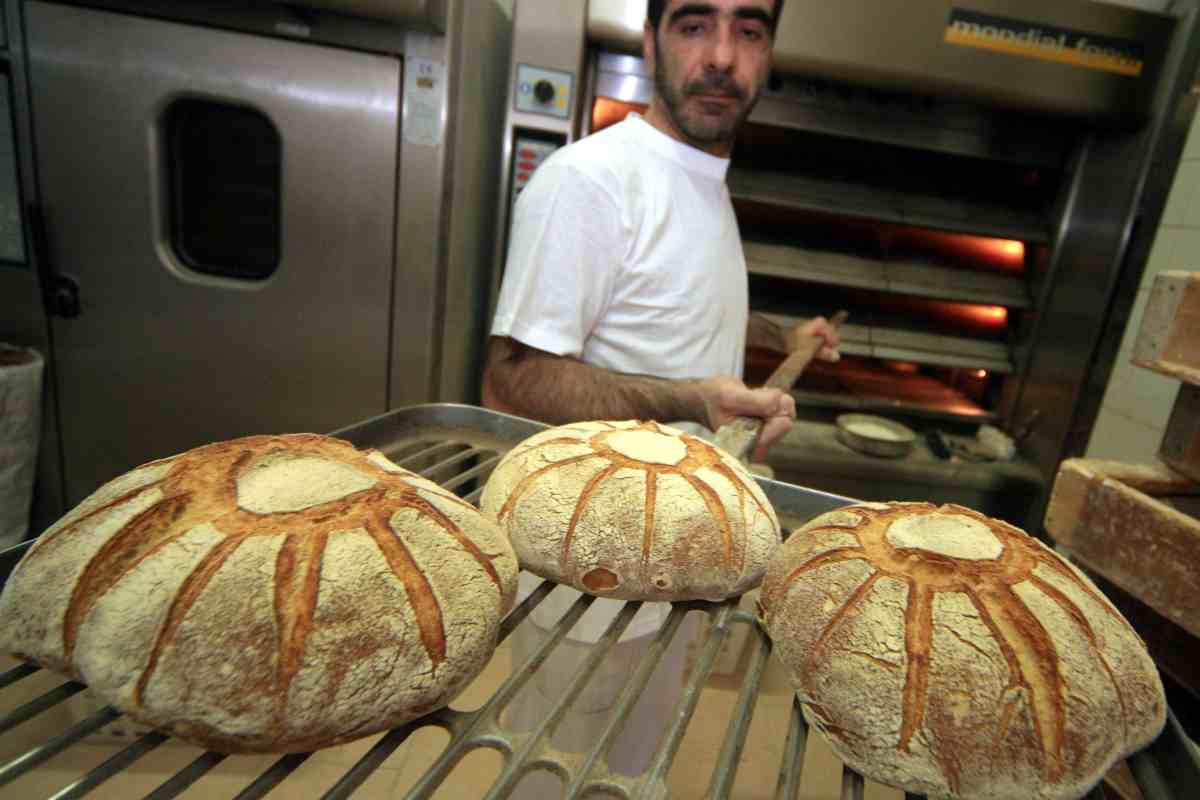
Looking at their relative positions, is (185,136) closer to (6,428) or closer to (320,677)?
(6,428)

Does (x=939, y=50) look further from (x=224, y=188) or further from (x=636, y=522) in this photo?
(x=224, y=188)

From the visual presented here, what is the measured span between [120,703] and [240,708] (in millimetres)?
118

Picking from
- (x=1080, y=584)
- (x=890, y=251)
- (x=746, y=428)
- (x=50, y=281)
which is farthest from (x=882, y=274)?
(x=50, y=281)

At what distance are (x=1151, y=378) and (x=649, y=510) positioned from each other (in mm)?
2429

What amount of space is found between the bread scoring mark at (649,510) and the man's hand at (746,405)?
56 cm

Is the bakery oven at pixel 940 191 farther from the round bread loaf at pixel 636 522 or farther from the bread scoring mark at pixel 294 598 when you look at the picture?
the bread scoring mark at pixel 294 598

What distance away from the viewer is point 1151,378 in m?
2.35

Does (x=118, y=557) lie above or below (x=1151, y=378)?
below

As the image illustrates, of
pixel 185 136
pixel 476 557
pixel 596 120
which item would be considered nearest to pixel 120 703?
pixel 476 557

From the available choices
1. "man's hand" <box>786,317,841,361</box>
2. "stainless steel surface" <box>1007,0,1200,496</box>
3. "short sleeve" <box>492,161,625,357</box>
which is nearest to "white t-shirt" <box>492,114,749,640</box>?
"short sleeve" <box>492,161,625,357</box>

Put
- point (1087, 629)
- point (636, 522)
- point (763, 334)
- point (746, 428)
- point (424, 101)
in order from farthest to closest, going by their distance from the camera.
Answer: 1. point (763, 334)
2. point (424, 101)
3. point (746, 428)
4. point (636, 522)
5. point (1087, 629)

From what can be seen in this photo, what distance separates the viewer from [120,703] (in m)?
0.61

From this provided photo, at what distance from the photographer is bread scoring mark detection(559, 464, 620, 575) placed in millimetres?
904

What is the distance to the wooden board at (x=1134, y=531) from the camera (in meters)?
1.10
